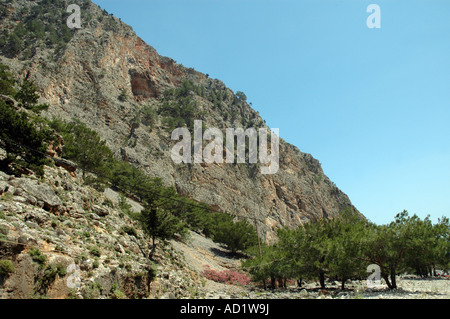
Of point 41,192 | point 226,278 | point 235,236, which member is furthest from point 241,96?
point 41,192

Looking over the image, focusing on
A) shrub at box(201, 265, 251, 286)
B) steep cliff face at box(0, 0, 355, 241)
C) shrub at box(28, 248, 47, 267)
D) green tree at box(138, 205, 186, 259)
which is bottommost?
shrub at box(201, 265, 251, 286)

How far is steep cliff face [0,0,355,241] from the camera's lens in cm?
5859

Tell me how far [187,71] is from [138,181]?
6866cm

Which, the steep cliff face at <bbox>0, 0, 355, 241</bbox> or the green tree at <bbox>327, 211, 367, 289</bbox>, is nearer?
the green tree at <bbox>327, 211, 367, 289</bbox>

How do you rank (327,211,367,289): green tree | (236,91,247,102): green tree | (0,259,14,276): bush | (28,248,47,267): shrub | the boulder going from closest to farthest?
(0,259,14,276): bush < (28,248,47,267): shrub < the boulder < (327,211,367,289): green tree < (236,91,247,102): green tree

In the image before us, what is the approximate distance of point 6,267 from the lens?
8.07 metres

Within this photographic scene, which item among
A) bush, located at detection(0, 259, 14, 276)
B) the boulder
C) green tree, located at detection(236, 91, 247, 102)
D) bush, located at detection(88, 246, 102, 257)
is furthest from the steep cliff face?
bush, located at detection(0, 259, 14, 276)

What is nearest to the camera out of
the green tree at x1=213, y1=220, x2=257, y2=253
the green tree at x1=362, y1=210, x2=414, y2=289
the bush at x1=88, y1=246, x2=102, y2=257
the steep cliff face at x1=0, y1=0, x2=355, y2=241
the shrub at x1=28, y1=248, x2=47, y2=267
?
the shrub at x1=28, y1=248, x2=47, y2=267

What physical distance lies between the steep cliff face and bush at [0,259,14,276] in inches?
1970

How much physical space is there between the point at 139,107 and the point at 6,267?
69199 mm

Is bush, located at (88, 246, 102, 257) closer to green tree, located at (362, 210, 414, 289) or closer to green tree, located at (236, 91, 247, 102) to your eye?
green tree, located at (362, 210, 414, 289)

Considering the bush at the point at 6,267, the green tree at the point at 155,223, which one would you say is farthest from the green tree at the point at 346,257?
the bush at the point at 6,267

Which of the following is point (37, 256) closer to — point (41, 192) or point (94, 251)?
point (94, 251)
